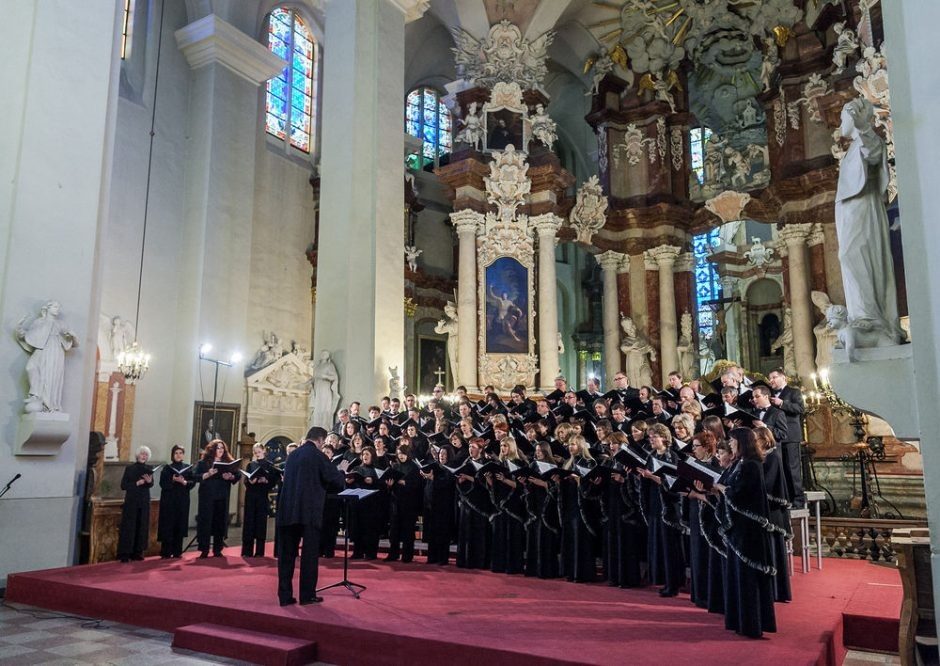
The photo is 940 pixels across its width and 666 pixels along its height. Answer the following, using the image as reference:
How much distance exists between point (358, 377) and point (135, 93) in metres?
7.73

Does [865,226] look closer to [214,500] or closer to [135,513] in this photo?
[214,500]

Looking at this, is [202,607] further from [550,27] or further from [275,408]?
[550,27]

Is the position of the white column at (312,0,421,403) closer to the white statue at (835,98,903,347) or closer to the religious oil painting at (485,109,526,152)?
the religious oil painting at (485,109,526,152)

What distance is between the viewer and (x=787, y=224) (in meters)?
17.5

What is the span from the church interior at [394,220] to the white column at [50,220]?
0.03 metres

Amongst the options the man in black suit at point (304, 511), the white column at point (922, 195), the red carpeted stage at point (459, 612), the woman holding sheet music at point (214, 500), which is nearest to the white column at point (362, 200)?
the woman holding sheet music at point (214, 500)

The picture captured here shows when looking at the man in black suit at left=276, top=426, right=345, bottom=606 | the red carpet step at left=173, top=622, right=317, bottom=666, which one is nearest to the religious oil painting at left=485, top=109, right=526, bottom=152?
the man in black suit at left=276, top=426, right=345, bottom=606

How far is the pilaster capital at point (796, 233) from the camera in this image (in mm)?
17109

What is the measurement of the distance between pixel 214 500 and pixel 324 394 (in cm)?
389

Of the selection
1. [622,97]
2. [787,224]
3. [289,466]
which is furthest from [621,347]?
[289,466]

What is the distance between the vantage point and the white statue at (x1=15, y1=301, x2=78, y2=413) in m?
8.12

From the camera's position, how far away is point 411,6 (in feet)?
50.1

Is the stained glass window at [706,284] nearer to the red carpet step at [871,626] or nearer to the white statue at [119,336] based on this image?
the white statue at [119,336]

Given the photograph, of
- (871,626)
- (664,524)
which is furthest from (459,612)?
(871,626)
